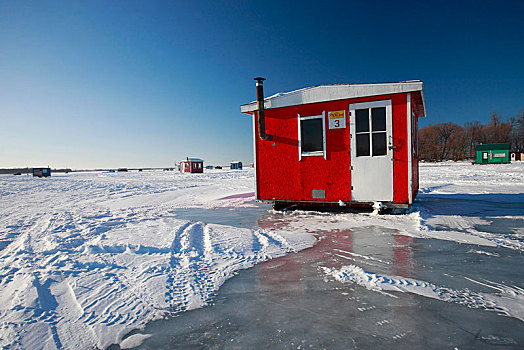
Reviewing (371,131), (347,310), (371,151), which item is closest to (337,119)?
(371,131)

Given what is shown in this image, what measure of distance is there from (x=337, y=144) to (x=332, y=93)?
130 centimetres

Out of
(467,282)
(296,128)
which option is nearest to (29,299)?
(467,282)

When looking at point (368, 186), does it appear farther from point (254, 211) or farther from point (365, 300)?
point (365, 300)

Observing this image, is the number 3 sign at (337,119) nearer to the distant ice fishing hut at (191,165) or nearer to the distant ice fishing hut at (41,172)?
the distant ice fishing hut at (191,165)

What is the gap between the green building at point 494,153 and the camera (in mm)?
41156

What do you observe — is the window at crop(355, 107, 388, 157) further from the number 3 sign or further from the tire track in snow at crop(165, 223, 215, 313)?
the tire track in snow at crop(165, 223, 215, 313)

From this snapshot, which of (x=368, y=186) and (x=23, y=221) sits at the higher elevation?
(x=368, y=186)

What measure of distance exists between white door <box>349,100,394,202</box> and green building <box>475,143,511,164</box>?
153 ft

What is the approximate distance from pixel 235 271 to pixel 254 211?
15.4ft

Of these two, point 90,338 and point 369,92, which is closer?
point 90,338

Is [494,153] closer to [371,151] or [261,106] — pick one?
[371,151]

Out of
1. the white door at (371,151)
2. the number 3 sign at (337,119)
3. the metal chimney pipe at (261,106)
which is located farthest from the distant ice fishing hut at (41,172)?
the white door at (371,151)

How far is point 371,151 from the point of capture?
7.03m

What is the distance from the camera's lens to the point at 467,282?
2.96 m
